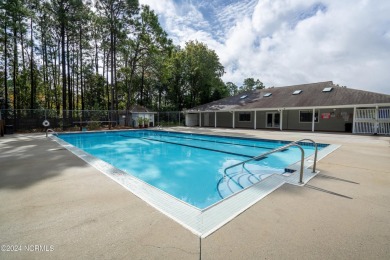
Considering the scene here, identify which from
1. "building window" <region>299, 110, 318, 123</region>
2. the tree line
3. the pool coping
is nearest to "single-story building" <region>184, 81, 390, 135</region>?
"building window" <region>299, 110, 318, 123</region>

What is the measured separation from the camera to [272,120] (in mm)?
17578

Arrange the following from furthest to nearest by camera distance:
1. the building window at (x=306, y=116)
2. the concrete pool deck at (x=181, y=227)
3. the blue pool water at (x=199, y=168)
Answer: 1. the building window at (x=306, y=116)
2. the blue pool water at (x=199, y=168)
3. the concrete pool deck at (x=181, y=227)

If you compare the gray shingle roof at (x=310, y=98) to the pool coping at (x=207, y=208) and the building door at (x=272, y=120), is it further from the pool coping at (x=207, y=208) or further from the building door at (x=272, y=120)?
the pool coping at (x=207, y=208)

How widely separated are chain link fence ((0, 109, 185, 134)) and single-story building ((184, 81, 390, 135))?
668 centimetres

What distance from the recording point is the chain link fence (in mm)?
13945

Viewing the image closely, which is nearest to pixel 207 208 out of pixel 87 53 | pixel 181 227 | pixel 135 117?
pixel 181 227

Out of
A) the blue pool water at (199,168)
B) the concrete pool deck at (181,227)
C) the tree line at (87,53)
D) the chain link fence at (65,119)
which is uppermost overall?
the tree line at (87,53)

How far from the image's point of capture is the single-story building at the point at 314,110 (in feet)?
38.9

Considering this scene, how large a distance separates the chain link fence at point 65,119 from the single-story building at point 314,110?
21.9 feet

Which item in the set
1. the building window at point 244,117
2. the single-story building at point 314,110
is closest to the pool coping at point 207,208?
the single-story building at point 314,110

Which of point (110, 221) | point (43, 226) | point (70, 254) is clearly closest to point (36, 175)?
point (43, 226)

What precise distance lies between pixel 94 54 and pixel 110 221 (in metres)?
24.6

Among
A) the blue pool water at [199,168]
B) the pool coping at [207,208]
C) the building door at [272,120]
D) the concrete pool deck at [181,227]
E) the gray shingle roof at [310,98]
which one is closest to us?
the concrete pool deck at [181,227]

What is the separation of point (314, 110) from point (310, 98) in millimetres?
1231
